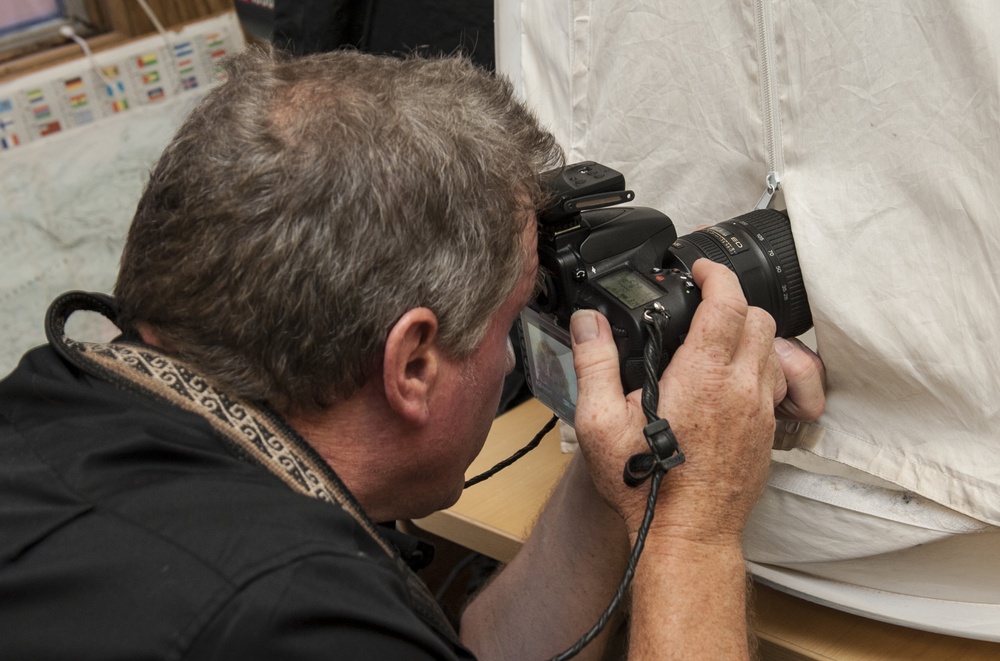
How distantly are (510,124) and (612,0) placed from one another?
26 centimetres

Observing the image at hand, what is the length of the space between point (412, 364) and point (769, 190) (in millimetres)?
359

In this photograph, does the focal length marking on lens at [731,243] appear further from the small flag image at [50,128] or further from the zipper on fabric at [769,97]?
the small flag image at [50,128]

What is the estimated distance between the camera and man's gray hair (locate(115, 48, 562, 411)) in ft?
2.28

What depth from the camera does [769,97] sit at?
0.87 m

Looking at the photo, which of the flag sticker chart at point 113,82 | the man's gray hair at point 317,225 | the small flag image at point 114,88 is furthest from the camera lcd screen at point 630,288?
the small flag image at point 114,88

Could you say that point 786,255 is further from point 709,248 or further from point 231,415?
point 231,415

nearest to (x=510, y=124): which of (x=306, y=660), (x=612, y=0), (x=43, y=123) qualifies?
(x=612, y=0)

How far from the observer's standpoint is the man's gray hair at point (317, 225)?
0.70 m

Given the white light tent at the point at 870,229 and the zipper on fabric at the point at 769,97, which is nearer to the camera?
the white light tent at the point at 870,229

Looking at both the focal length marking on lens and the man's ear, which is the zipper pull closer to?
the focal length marking on lens

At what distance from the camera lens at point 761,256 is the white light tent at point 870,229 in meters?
0.02

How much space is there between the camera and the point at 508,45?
1097 mm

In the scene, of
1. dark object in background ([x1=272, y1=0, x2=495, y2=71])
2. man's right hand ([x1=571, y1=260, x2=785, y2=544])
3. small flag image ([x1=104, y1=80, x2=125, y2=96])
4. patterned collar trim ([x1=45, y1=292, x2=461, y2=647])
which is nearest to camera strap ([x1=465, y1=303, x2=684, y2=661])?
man's right hand ([x1=571, y1=260, x2=785, y2=544])

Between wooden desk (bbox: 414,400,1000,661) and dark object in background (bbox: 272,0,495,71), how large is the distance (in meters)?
0.51
